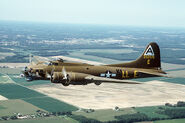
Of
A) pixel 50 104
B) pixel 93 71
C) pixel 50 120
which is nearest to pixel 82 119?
pixel 50 120

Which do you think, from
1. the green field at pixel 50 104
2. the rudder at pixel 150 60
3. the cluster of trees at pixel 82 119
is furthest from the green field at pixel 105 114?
the rudder at pixel 150 60

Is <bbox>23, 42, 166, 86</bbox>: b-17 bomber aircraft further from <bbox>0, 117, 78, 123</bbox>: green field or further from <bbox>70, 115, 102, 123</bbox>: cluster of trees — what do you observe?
<bbox>0, 117, 78, 123</bbox>: green field

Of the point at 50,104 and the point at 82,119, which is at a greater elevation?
the point at 50,104

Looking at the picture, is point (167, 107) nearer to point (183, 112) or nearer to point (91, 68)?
point (183, 112)

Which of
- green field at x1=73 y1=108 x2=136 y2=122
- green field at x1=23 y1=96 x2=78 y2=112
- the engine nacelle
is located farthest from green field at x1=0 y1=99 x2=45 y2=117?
the engine nacelle

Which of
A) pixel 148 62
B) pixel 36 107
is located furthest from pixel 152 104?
pixel 148 62

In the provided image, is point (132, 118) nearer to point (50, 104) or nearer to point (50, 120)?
point (50, 120)
